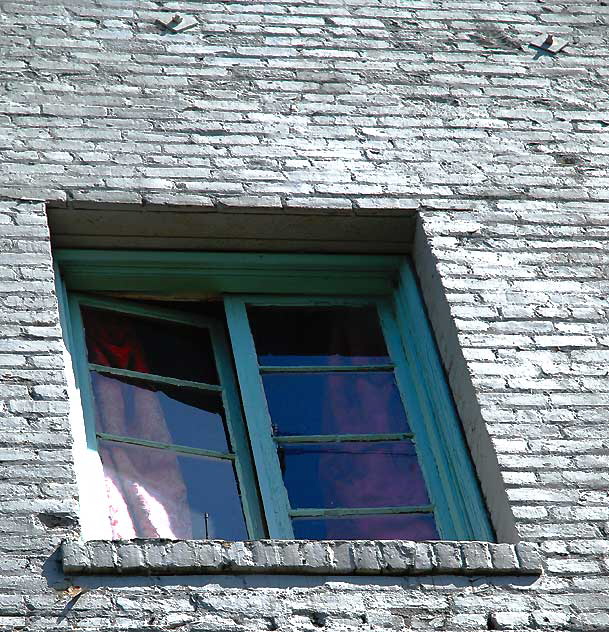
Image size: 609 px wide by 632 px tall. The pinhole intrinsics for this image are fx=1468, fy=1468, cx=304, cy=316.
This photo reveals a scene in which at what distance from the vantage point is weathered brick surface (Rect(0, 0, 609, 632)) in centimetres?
469

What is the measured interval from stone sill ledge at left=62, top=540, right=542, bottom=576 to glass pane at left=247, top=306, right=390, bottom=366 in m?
1.35

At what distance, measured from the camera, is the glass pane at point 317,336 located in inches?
239

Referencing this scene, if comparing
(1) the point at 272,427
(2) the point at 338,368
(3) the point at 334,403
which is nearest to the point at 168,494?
(1) the point at 272,427

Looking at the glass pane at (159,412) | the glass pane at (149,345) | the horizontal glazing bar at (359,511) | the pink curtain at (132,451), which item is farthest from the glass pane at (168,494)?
the glass pane at (149,345)

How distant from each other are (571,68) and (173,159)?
6.69 feet

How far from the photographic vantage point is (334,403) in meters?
5.89

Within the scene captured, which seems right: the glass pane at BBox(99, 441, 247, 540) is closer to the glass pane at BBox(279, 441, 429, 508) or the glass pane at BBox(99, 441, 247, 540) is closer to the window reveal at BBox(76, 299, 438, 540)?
the window reveal at BBox(76, 299, 438, 540)

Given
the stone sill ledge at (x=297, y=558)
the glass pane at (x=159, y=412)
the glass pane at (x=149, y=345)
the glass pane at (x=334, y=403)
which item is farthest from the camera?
the glass pane at (x=149, y=345)

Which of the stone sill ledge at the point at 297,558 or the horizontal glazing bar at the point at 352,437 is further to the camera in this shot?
the horizontal glazing bar at the point at 352,437

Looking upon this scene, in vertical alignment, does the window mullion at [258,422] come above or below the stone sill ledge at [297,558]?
above

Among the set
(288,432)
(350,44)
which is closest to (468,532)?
(288,432)

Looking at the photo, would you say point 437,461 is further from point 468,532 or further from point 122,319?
point 122,319

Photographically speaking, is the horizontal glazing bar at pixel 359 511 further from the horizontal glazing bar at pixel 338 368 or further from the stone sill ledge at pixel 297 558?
the horizontal glazing bar at pixel 338 368

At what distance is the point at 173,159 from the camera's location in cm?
620
